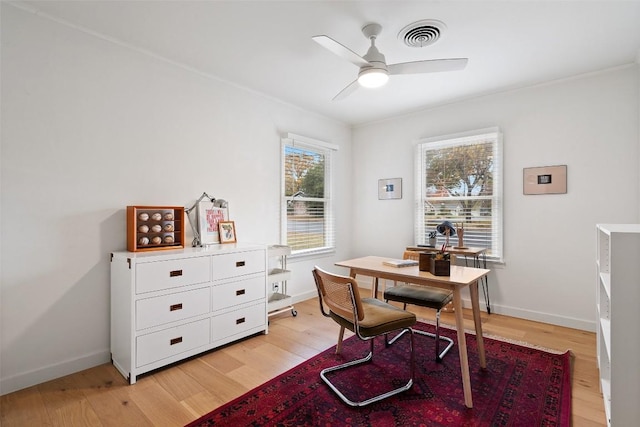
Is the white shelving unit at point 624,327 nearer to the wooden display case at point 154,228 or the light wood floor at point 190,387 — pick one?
the light wood floor at point 190,387

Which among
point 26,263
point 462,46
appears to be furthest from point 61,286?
point 462,46

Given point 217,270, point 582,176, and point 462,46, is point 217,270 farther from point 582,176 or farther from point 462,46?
point 582,176


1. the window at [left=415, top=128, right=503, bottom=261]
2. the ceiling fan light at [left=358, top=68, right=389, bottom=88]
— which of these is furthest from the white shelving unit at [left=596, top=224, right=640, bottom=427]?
the window at [left=415, top=128, right=503, bottom=261]

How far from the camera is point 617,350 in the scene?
1.42m

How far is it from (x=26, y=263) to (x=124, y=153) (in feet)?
3.36

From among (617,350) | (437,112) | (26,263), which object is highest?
(437,112)

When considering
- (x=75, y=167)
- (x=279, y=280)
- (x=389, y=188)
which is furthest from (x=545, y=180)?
(x=75, y=167)

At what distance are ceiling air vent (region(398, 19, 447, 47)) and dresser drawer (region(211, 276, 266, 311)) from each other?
2421 mm

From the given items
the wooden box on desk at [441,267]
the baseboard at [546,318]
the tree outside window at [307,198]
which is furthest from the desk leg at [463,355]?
the tree outside window at [307,198]

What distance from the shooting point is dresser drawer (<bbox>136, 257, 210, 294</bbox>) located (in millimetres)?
2176

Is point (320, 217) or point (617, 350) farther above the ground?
point (320, 217)

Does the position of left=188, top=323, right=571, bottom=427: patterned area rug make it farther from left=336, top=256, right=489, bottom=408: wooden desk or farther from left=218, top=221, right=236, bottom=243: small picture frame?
left=218, top=221, right=236, bottom=243: small picture frame

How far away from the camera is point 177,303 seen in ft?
7.74

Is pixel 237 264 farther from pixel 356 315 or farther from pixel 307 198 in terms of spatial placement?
pixel 307 198
